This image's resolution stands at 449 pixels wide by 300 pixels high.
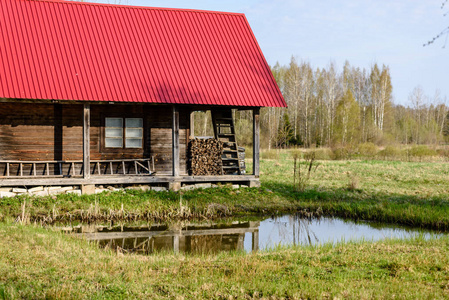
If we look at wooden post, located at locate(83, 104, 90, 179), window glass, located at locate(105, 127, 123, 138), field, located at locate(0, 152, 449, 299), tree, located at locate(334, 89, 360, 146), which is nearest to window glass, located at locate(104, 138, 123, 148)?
window glass, located at locate(105, 127, 123, 138)

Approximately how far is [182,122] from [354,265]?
10.9 meters

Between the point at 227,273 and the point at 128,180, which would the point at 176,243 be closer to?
the point at 227,273

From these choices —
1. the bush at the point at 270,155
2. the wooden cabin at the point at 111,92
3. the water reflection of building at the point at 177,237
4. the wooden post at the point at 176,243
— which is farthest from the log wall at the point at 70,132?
the bush at the point at 270,155

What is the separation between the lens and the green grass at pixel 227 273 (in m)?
6.52

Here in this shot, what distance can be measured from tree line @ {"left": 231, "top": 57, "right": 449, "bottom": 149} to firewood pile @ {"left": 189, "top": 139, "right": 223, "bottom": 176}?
29452 millimetres

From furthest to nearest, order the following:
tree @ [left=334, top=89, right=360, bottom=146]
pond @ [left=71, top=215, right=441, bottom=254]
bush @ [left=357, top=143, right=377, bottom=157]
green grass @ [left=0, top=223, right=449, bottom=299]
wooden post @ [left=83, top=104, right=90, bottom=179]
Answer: tree @ [left=334, top=89, right=360, bottom=146] → bush @ [left=357, top=143, right=377, bottom=157] → wooden post @ [left=83, top=104, right=90, bottom=179] → pond @ [left=71, top=215, right=441, bottom=254] → green grass @ [left=0, top=223, right=449, bottom=299]

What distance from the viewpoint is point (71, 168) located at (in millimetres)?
16781

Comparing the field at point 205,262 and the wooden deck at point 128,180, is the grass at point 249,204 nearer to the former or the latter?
the field at point 205,262

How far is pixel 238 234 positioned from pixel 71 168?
729cm

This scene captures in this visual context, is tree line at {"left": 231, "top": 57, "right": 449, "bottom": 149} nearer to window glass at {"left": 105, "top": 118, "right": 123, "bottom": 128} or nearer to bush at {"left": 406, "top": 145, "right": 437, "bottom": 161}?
bush at {"left": 406, "top": 145, "right": 437, "bottom": 161}

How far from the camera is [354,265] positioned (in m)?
8.24

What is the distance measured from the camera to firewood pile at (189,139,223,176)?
57.4 ft

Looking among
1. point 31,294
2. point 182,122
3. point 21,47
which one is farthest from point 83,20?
point 31,294

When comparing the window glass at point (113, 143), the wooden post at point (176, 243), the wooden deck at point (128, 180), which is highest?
the window glass at point (113, 143)
